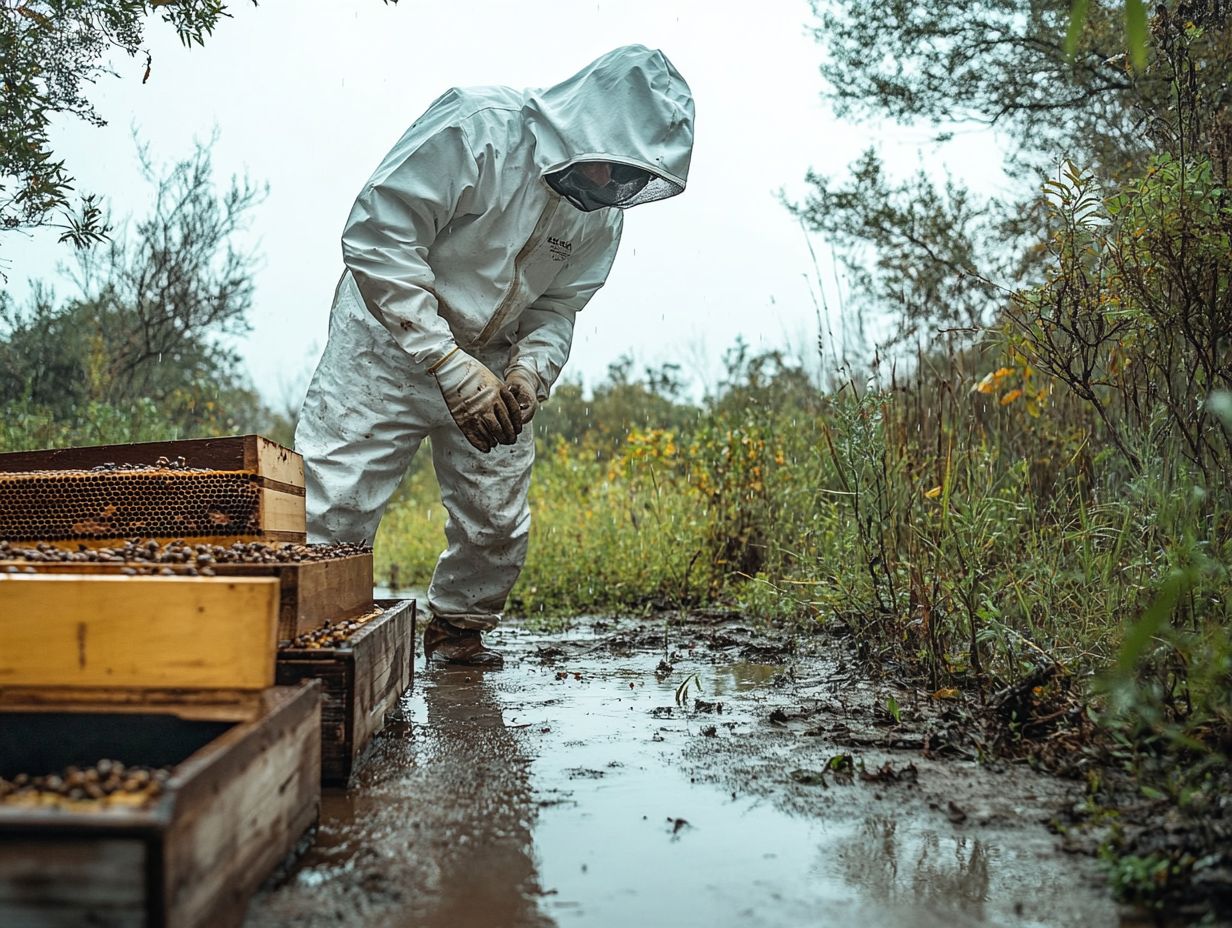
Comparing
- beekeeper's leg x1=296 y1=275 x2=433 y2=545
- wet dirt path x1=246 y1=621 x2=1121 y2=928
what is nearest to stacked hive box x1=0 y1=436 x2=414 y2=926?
wet dirt path x1=246 y1=621 x2=1121 y2=928

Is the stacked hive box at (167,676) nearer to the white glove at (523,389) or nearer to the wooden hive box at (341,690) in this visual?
the wooden hive box at (341,690)

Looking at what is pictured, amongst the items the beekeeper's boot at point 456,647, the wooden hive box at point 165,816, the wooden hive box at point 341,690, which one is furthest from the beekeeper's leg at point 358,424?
the wooden hive box at point 165,816

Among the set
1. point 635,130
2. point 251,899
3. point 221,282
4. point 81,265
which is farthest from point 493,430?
point 221,282

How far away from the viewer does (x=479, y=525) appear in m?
3.95

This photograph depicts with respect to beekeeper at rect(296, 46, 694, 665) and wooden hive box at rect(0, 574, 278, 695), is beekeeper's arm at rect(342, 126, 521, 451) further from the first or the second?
wooden hive box at rect(0, 574, 278, 695)

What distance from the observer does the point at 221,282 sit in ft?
30.3

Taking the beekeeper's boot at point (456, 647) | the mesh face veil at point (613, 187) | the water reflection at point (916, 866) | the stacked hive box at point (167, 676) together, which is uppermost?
the mesh face veil at point (613, 187)

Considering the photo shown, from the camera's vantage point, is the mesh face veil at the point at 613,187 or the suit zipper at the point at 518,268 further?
the suit zipper at the point at 518,268

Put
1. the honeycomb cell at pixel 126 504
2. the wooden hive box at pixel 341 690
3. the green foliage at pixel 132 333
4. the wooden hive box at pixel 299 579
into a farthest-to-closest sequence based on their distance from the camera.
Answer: the green foliage at pixel 132 333, the honeycomb cell at pixel 126 504, the wooden hive box at pixel 341 690, the wooden hive box at pixel 299 579

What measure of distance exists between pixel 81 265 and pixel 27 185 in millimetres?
4889

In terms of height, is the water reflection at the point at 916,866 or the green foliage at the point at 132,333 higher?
the green foliage at the point at 132,333

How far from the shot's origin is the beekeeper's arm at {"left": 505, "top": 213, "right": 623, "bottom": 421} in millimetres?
3824

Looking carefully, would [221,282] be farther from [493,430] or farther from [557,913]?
[557,913]

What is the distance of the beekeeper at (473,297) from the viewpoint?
3332 millimetres
